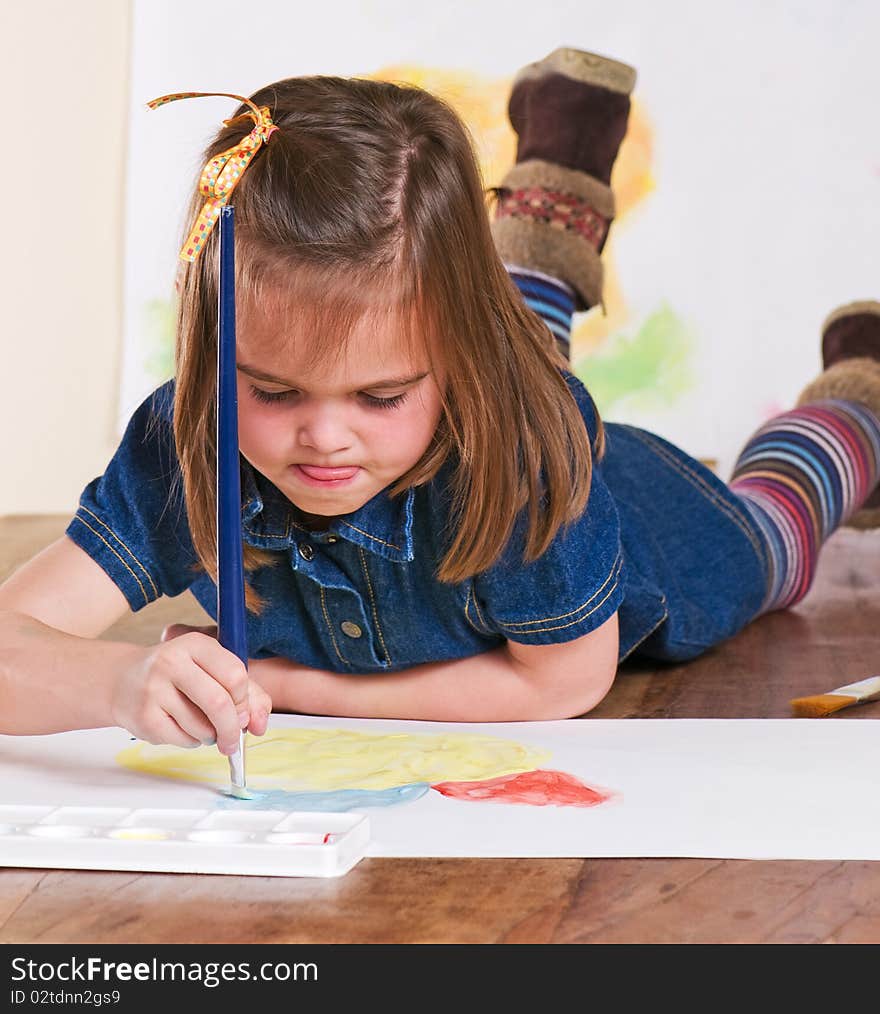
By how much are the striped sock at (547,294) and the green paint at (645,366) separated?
0.82 metres

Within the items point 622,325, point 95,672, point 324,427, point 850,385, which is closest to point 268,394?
point 324,427

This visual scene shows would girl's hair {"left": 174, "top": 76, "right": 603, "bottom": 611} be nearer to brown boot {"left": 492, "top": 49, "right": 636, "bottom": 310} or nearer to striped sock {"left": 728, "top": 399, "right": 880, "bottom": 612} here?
striped sock {"left": 728, "top": 399, "right": 880, "bottom": 612}

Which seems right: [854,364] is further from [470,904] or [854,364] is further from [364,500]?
[470,904]

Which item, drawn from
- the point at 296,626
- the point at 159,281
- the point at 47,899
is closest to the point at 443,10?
the point at 159,281

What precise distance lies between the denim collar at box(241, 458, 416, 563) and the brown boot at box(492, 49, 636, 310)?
549mm

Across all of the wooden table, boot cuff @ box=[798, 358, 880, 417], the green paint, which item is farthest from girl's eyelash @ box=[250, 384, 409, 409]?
the green paint

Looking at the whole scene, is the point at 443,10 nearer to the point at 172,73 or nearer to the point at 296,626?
the point at 172,73

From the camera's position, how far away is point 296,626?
89cm

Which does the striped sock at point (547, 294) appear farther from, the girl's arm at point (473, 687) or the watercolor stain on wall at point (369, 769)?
the watercolor stain on wall at point (369, 769)

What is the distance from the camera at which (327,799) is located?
26.5 inches

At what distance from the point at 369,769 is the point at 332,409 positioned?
0.17 metres

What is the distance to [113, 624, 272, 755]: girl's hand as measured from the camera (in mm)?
623

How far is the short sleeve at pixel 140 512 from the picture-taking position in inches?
34.4
